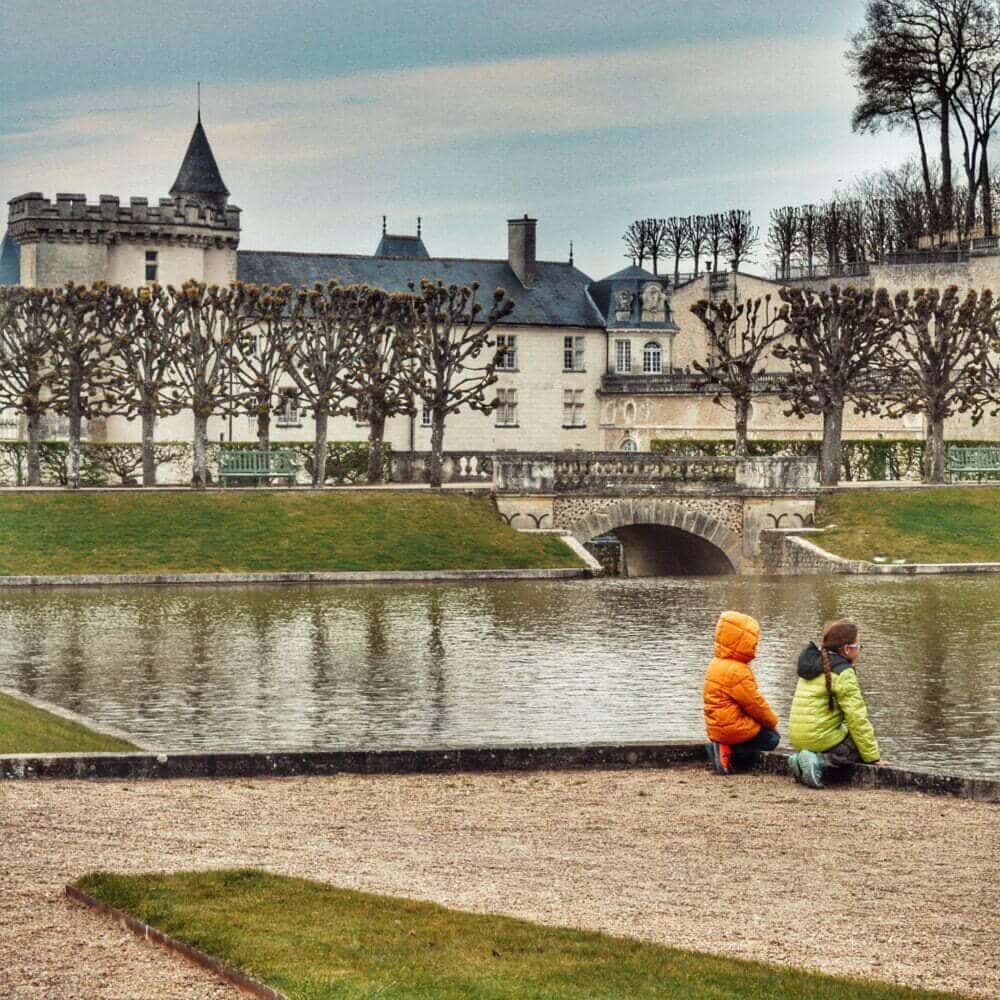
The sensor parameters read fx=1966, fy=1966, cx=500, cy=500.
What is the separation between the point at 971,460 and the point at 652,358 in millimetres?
27064

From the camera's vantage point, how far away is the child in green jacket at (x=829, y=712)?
17.7 meters

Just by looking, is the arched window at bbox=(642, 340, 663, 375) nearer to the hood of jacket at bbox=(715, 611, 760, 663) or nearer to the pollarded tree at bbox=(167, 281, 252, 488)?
the pollarded tree at bbox=(167, 281, 252, 488)

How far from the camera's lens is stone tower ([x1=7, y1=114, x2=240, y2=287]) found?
7681 centimetres

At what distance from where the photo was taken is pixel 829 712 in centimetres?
1792

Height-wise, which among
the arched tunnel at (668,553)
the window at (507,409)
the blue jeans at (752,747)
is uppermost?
the window at (507,409)

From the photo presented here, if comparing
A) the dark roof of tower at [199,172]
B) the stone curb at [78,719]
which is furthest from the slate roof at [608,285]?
the stone curb at [78,719]

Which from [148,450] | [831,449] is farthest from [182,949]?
[831,449]

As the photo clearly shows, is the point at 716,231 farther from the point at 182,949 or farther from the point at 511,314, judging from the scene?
the point at 182,949

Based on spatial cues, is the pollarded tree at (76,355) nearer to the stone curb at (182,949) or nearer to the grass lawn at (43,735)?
the grass lawn at (43,735)

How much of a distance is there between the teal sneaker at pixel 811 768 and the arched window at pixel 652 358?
72790mm

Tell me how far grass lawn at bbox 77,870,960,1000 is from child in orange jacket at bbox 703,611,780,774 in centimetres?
654

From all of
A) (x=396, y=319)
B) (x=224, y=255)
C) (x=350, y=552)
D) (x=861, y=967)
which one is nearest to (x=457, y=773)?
(x=861, y=967)

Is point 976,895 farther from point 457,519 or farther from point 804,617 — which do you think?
point 457,519

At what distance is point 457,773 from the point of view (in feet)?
61.5
